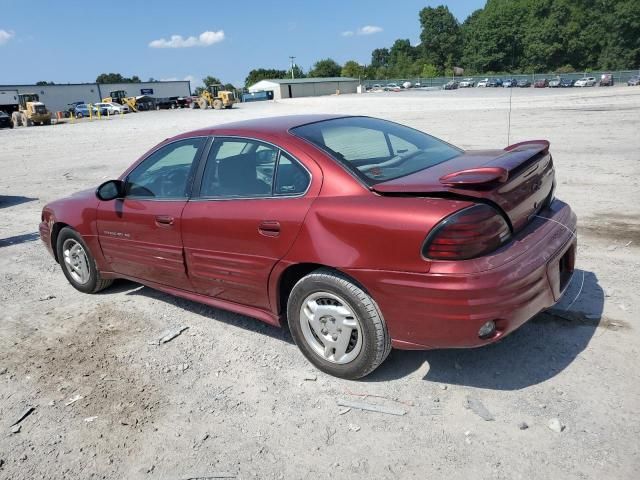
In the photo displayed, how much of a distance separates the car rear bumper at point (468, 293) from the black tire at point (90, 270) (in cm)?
299

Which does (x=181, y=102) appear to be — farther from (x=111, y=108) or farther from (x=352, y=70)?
(x=352, y=70)

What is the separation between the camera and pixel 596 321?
3.76 meters

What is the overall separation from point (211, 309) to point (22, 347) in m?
1.49

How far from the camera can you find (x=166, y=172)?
4309mm

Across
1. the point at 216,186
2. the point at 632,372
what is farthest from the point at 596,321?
the point at 216,186

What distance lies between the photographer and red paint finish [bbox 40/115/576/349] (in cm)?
276

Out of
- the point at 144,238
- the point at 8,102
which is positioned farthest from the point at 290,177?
the point at 8,102

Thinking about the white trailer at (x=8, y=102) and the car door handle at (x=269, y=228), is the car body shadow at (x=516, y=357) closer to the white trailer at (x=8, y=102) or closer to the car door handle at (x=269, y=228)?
the car door handle at (x=269, y=228)

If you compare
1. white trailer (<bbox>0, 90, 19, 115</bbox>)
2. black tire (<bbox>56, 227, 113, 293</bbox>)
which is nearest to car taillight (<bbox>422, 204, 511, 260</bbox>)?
black tire (<bbox>56, 227, 113, 293</bbox>)

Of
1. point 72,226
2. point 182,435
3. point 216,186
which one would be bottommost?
point 182,435

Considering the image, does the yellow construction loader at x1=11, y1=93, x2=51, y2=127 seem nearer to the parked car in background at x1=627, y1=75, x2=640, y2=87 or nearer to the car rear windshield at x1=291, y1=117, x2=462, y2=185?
the car rear windshield at x1=291, y1=117, x2=462, y2=185

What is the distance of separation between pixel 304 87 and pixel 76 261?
337ft

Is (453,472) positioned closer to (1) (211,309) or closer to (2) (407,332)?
(2) (407,332)

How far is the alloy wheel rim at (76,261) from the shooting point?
199 inches
